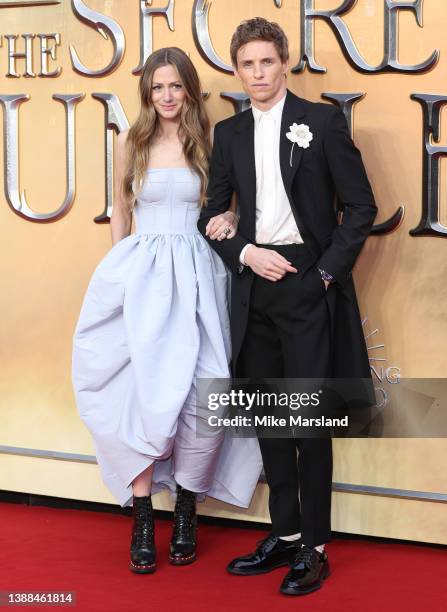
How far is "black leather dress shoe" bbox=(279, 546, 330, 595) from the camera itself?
122 inches

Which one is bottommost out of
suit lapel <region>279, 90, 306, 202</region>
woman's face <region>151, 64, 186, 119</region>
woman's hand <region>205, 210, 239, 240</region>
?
woman's hand <region>205, 210, 239, 240</region>

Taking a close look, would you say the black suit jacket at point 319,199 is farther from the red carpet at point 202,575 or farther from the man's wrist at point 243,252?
the red carpet at point 202,575

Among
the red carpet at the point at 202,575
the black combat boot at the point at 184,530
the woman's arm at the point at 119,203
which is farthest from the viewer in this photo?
the woman's arm at the point at 119,203

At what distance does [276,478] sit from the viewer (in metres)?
3.30

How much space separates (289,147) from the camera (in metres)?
3.16

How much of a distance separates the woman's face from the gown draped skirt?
217 millimetres

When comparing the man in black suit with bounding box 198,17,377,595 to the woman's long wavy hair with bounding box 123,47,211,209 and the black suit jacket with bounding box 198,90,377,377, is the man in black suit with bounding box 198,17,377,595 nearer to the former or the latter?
the black suit jacket with bounding box 198,90,377,377

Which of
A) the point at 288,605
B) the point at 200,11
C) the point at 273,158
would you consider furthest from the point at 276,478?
the point at 200,11

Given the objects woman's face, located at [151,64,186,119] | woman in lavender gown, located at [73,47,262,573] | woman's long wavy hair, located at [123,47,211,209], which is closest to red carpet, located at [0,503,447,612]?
woman in lavender gown, located at [73,47,262,573]

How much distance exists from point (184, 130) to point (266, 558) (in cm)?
158

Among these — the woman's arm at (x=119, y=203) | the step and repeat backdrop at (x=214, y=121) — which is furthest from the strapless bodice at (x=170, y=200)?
the step and repeat backdrop at (x=214, y=121)

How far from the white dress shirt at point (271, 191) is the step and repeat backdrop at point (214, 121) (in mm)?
395

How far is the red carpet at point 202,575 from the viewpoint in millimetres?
3053

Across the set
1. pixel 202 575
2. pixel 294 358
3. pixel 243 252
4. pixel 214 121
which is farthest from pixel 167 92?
pixel 202 575
